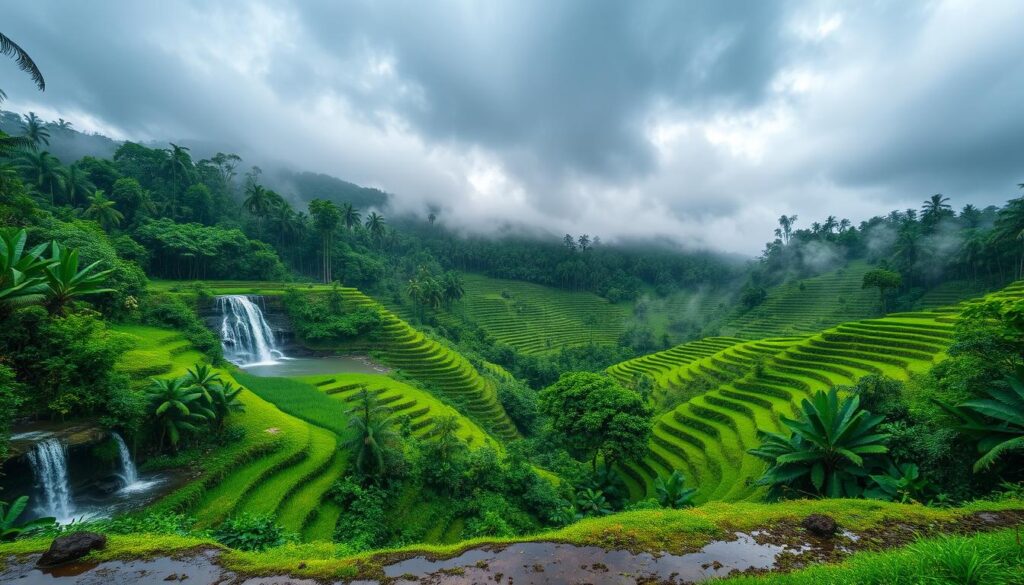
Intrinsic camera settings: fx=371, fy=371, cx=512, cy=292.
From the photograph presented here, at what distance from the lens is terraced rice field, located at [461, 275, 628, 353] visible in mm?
65000

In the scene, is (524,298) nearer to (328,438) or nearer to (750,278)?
(750,278)

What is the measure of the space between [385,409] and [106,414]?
24.5 ft

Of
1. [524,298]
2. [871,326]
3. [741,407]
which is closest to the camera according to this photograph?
[741,407]

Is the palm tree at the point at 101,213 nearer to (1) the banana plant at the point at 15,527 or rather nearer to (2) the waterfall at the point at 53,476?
(2) the waterfall at the point at 53,476

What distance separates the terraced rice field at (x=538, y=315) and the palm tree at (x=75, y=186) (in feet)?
154

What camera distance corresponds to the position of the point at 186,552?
5453 millimetres

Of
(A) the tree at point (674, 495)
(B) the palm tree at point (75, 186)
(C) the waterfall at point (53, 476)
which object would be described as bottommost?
(A) the tree at point (674, 495)

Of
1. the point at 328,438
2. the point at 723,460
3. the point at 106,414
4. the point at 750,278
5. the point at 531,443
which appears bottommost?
the point at 531,443

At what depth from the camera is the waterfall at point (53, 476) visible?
29.1 feet

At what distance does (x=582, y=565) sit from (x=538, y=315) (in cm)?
7182

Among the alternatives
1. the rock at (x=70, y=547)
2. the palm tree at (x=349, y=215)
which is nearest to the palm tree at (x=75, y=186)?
the palm tree at (x=349, y=215)

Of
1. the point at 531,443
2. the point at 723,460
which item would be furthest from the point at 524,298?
the point at 723,460

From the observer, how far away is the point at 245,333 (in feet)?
96.5

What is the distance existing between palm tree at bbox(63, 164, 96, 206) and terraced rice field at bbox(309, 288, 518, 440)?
27947 mm
